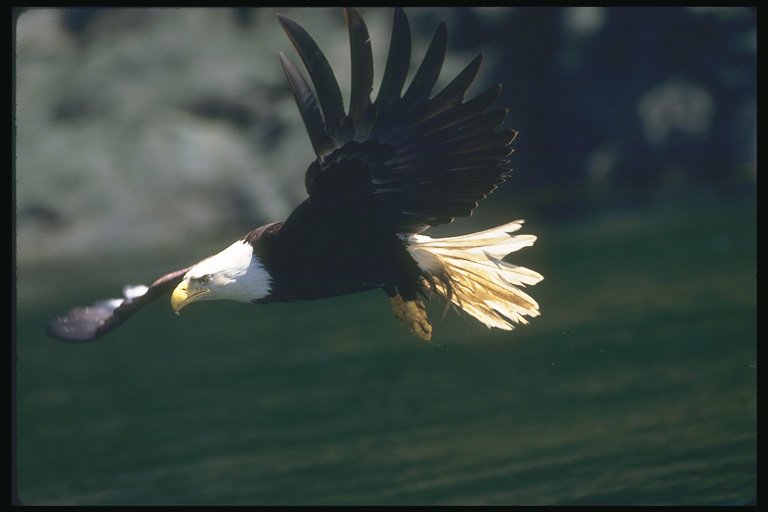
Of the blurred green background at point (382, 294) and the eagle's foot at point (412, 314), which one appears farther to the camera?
the blurred green background at point (382, 294)

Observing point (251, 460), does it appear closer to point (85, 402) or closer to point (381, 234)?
point (85, 402)

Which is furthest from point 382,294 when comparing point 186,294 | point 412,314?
point 186,294

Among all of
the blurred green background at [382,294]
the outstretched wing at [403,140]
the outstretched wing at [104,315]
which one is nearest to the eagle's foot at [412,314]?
the outstretched wing at [403,140]

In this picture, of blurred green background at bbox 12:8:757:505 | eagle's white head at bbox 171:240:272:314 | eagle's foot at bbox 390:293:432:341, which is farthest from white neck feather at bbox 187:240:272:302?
blurred green background at bbox 12:8:757:505

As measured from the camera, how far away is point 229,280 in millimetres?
2842

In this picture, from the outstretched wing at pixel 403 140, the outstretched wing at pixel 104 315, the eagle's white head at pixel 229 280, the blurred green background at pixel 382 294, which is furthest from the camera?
the blurred green background at pixel 382 294

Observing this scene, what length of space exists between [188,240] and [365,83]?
31.5 feet

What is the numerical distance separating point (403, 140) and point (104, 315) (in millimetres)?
1631

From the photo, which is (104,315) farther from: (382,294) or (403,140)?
(382,294)

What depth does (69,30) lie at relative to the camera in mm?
13656

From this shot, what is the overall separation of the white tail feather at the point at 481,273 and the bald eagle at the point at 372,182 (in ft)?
0.14

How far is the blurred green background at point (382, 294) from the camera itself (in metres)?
8.65

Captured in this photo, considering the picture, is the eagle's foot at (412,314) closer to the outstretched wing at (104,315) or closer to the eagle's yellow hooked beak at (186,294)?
the eagle's yellow hooked beak at (186,294)

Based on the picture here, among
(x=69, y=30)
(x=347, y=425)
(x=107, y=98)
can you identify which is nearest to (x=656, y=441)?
(x=347, y=425)
